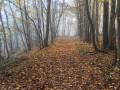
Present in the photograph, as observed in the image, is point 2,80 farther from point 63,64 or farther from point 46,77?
point 63,64

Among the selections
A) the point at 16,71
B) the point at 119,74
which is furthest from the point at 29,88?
the point at 119,74

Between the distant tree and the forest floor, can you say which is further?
the distant tree

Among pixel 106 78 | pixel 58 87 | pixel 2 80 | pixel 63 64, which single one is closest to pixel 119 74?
pixel 106 78

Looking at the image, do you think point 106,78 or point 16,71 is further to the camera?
point 16,71

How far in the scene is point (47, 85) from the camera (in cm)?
869

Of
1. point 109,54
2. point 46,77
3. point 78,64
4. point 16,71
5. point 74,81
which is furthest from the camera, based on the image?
point 109,54

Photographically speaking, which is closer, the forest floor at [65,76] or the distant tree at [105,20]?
the forest floor at [65,76]

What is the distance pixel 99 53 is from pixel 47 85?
641cm

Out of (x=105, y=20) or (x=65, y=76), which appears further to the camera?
(x=105, y=20)

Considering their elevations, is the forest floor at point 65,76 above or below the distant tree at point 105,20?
below

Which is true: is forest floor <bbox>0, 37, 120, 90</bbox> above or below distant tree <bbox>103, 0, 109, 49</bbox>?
below

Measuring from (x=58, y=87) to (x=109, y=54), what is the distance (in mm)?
6189

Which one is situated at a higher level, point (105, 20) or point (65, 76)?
point (105, 20)

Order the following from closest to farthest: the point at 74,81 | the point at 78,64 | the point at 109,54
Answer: the point at 74,81 → the point at 78,64 → the point at 109,54
